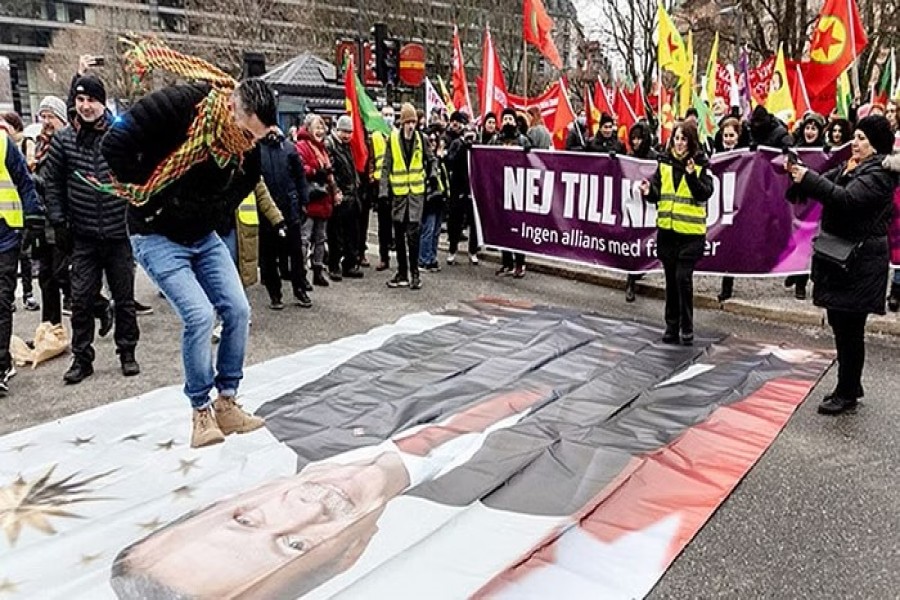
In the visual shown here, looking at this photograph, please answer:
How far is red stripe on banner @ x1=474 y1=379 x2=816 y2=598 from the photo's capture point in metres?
3.07

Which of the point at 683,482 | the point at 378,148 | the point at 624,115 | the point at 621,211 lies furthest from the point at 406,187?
the point at 624,115

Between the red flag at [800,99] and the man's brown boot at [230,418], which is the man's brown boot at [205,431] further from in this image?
the red flag at [800,99]

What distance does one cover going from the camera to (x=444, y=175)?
967 centimetres

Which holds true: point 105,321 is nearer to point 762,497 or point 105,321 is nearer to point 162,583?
point 162,583

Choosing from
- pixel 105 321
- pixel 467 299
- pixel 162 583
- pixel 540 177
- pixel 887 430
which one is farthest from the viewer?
pixel 540 177

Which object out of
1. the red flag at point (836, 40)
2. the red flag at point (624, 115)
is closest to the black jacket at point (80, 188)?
the red flag at point (836, 40)

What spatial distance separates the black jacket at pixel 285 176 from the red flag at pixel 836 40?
6.11 meters

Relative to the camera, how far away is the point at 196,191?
375cm

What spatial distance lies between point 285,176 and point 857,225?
5198mm

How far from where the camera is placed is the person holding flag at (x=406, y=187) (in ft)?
28.4

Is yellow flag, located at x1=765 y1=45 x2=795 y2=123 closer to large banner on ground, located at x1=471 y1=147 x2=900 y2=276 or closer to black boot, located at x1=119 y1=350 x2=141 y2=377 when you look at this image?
large banner on ground, located at x1=471 y1=147 x2=900 y2=276

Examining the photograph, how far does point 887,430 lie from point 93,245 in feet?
17.6

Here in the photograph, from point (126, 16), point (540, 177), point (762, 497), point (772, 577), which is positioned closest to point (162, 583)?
point (772, 577)

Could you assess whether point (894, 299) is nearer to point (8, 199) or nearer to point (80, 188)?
point (80, 188)
